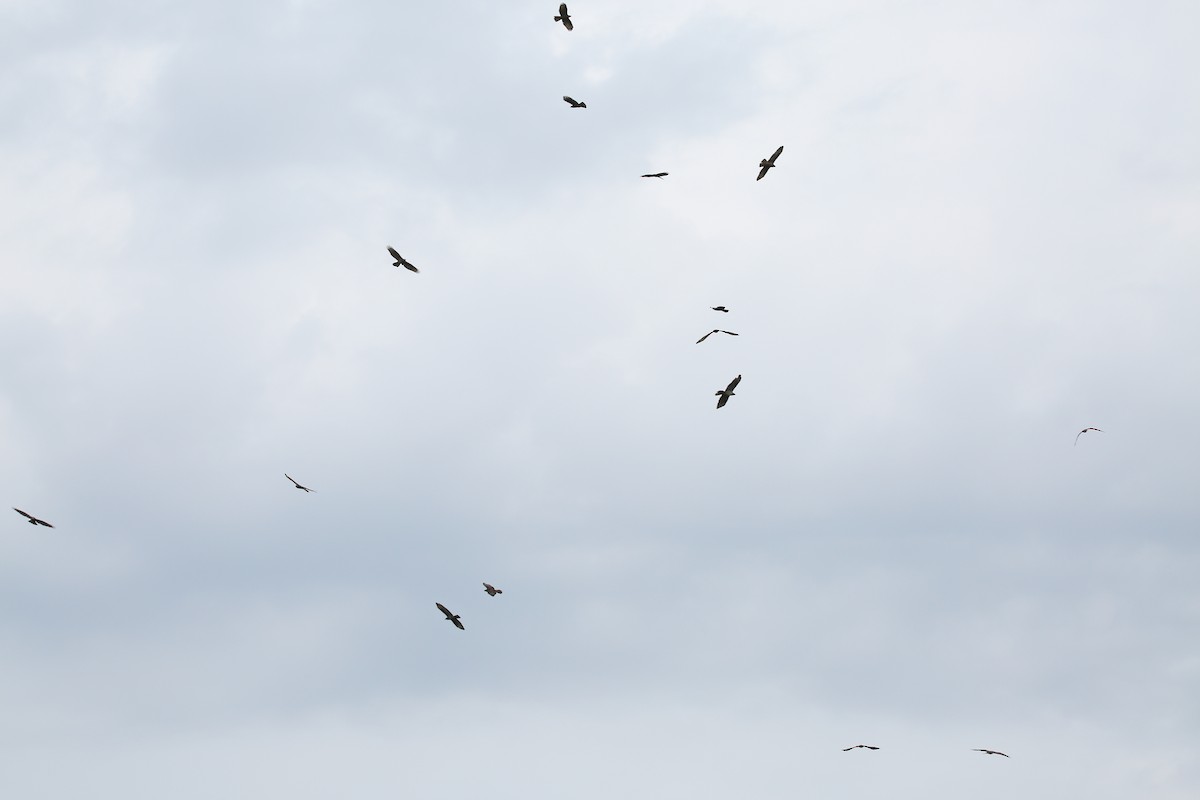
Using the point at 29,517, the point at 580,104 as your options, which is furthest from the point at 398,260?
the point at 29,517

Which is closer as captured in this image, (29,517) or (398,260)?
(29,517)

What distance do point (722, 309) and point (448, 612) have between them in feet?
105

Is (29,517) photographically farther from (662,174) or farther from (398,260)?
(662,174)

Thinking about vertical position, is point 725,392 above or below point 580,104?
below

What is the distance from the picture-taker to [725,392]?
16800 cm

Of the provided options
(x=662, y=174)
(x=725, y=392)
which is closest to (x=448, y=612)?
(x=725, y=392)

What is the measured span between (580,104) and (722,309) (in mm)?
18390

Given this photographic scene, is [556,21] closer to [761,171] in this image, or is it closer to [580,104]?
[580,104]

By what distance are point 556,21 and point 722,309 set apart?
24154 millimetres

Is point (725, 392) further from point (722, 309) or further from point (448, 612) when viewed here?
point (448, 612)

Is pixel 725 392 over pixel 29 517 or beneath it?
over

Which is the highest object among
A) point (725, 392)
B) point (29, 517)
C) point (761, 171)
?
point (761, 171)

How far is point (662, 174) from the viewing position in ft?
524

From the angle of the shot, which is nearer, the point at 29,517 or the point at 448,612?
the point at 29,517
